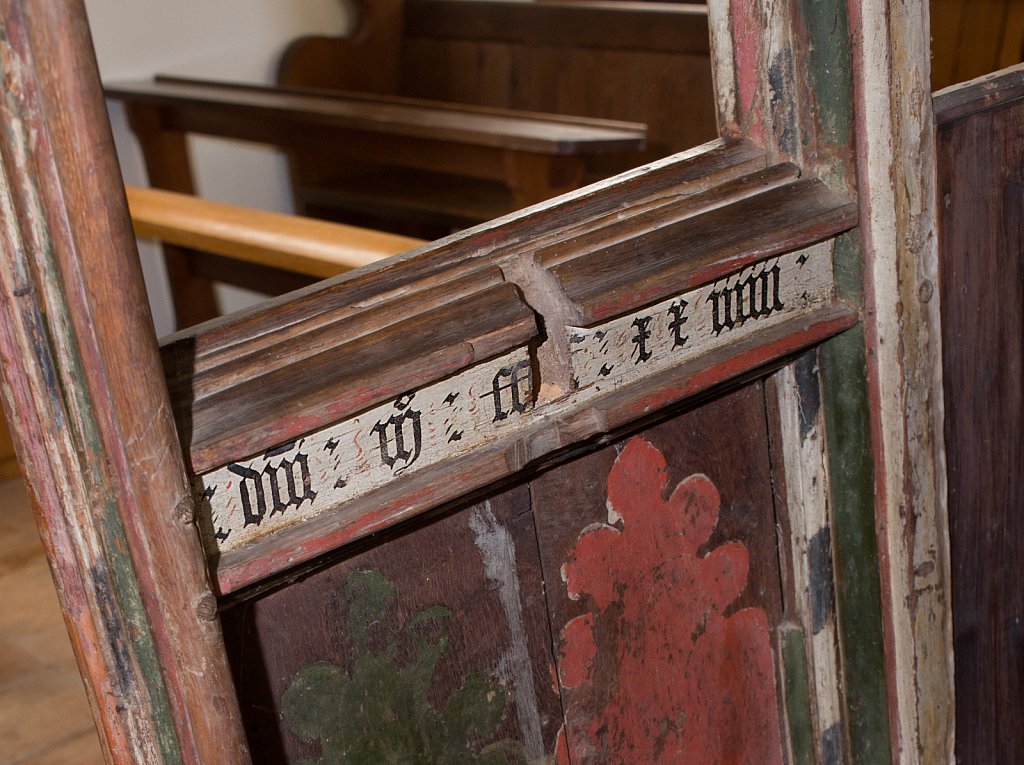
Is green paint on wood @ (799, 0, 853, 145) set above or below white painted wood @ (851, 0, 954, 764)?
above

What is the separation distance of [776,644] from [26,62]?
102 cm

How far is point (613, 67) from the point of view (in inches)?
111

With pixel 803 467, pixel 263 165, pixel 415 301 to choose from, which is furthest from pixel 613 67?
pixel 415 301

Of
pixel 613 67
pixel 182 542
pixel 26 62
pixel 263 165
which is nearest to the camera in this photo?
pixel 26 62

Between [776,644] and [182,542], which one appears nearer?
[182,542]

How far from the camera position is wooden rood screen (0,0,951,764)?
0.90 m

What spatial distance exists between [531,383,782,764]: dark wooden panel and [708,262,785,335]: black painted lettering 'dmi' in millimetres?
105

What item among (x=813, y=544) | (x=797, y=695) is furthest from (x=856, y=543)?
(x=797, y=695)

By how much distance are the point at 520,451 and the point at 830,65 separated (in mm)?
479

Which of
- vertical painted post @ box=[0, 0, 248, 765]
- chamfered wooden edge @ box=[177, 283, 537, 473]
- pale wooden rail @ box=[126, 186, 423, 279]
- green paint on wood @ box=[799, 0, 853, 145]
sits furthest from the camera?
pale wooden rail @ box=[126, 186, 423, 279]

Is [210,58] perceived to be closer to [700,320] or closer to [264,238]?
[264,238]

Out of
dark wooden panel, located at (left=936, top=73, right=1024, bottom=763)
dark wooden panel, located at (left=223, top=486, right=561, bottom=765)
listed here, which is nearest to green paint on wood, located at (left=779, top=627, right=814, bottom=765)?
dark wooden panel, located at (left=936, top=73, right=1024, bottom=763)

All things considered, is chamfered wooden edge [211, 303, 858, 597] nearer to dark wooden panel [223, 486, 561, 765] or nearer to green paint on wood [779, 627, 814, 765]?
dark wooden panel [223, 486, 561, 765]

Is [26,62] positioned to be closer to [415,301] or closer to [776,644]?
[415,301]
